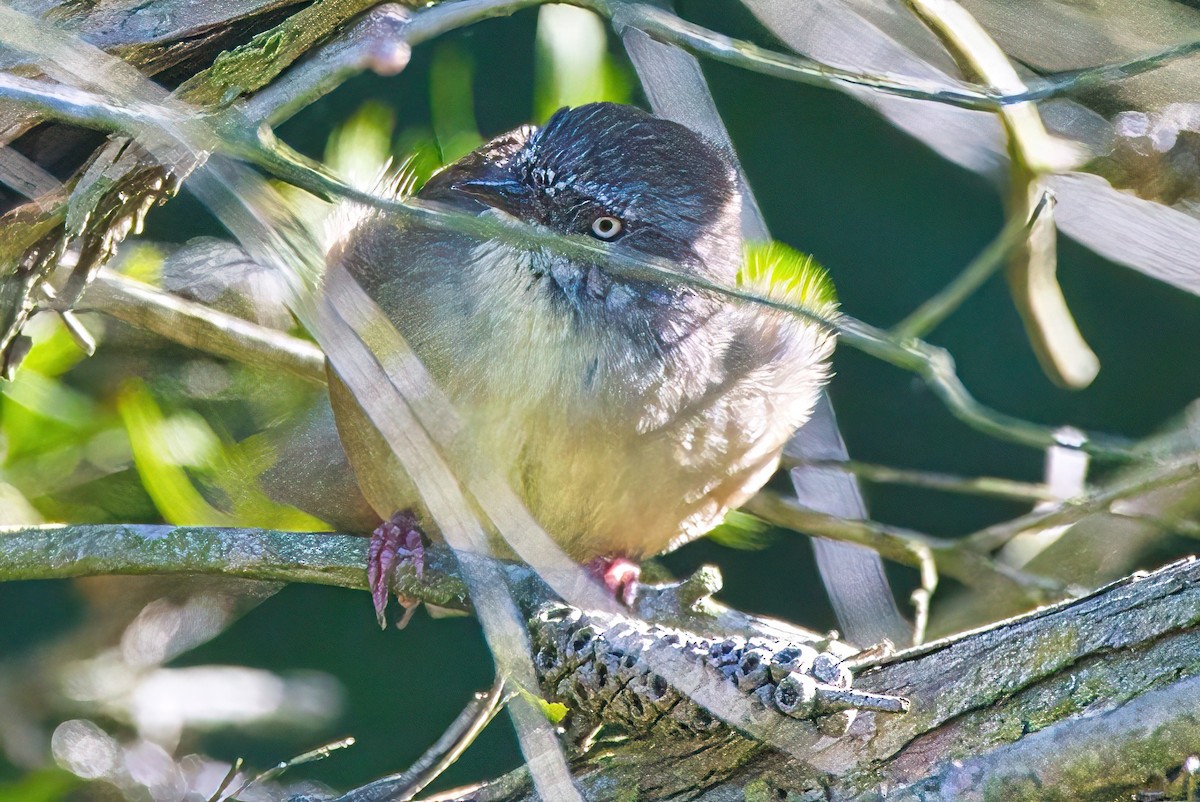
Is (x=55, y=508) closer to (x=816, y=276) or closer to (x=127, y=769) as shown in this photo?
(x=127, y=769)

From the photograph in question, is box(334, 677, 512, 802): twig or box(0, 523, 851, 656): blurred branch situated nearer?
box(334, 677, 512, 802): twig

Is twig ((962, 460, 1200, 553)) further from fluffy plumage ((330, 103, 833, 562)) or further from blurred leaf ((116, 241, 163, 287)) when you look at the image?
blurred leaf ((116, 241, 163, 287))

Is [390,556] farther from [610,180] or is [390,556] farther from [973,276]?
[973,276]

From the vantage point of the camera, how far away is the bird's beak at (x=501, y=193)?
313cm

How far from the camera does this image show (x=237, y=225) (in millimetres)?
2213

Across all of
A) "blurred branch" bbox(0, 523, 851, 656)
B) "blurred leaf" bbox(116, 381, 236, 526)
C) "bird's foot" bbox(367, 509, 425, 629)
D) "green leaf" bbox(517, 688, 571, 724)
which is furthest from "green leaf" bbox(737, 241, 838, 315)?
"blurred leaf" bbox(116, 381, 236, 526)

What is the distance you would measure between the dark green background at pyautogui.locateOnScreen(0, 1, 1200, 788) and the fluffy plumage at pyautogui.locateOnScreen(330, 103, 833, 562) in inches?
47.5

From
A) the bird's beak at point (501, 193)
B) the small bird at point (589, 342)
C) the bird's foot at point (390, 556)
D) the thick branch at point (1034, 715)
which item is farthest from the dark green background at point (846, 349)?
the thick branch at point (1034, 715)

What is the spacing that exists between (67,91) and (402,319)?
1.01 m

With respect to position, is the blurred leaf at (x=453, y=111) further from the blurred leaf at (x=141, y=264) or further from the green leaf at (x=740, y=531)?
the green leaf at (x=740, y=531)

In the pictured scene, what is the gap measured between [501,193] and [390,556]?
105 centimetres

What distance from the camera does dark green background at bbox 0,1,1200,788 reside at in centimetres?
448

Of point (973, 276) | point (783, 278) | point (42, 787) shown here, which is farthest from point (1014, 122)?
point (42, 787)

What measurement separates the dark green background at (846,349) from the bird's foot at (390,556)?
168cm
